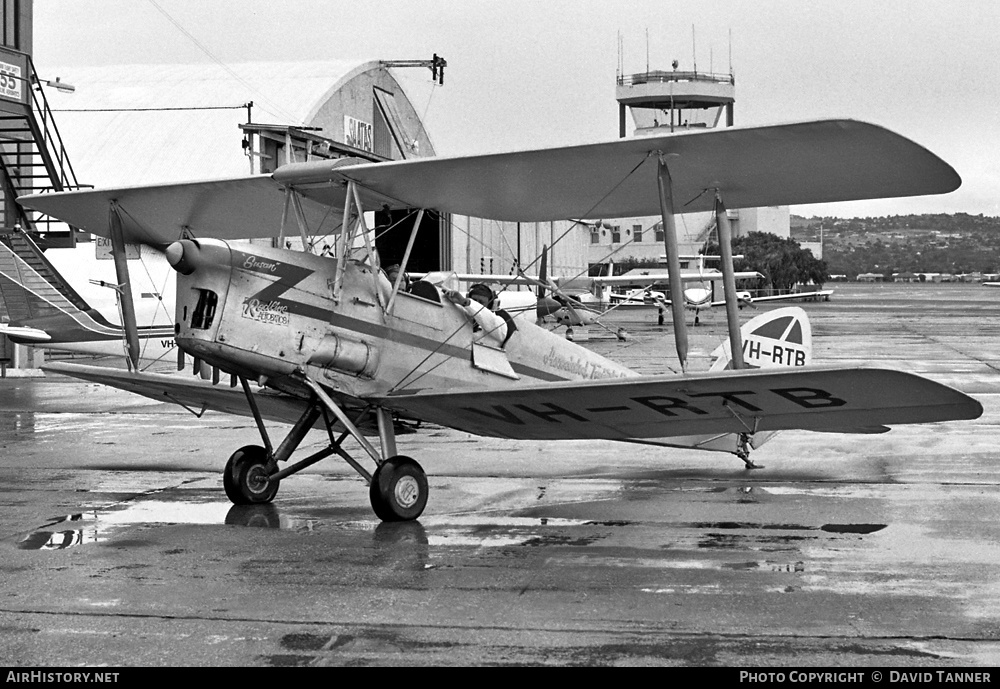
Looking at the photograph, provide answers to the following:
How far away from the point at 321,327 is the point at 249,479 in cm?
154

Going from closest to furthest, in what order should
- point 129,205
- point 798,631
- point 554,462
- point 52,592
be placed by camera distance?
point 798,631, point 52,592, point 129,205, point 554,462

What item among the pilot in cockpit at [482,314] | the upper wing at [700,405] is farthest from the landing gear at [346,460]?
the pilot in cockpit at [482,314]

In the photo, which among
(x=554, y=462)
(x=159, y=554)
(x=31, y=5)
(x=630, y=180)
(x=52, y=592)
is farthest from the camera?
(x=31, y=5)

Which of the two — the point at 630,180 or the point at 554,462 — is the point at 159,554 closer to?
the point at 630,180

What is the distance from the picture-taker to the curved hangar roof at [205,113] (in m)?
31.6

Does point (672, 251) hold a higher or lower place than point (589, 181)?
lower

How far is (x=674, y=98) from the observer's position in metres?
107

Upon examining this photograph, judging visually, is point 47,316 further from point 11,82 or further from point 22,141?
point 11,82

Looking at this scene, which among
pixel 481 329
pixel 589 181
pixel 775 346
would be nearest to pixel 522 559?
pixel 481 329

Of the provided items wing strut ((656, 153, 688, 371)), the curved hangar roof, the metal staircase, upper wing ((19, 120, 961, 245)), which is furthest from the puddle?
the curved hangar roof

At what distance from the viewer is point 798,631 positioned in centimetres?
549

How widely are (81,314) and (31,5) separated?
9203mm

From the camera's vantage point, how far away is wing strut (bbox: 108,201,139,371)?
10.3m

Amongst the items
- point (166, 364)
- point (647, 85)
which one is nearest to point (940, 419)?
point (166, 364)
